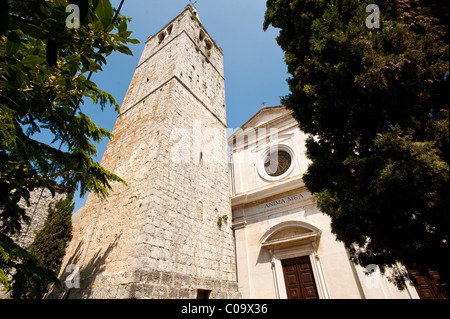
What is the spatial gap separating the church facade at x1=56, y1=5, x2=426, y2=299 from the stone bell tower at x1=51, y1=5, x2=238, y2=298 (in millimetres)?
35

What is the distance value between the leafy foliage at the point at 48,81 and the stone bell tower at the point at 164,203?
1.59 m

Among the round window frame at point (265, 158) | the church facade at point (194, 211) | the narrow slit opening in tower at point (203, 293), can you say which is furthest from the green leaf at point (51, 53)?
the round window frame at point (265, 158)

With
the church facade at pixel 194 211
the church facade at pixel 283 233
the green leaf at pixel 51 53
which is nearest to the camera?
the green leaf at pixel 51 53

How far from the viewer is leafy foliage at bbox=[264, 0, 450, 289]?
2.36 meters

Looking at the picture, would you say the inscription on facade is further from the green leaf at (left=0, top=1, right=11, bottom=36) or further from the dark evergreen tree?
the green leaf at (left=0, top=1, right=11, bottom=36)

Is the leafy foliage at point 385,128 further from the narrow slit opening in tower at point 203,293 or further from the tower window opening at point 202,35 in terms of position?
the tower window opening at point 202,35

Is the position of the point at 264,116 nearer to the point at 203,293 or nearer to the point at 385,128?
the point at 203,293

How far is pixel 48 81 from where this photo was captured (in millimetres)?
2357

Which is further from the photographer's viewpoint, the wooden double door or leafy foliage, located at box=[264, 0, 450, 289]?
the wooden double door

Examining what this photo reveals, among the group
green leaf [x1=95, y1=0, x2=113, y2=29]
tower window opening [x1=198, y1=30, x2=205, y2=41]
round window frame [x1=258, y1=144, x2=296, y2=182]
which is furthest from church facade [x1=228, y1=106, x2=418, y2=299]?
green leaf [x1=95, y1=0, x2=113, y2=29]

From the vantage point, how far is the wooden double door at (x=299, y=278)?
7.70 meters

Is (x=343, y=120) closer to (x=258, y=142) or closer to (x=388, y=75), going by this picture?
(x=388, y=75)

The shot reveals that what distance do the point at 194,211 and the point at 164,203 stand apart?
121 centimetres

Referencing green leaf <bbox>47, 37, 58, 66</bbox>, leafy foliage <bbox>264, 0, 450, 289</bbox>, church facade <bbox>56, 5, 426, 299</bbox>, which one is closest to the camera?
green leaf <bbox>47, 37, 58, 66</bbox>
